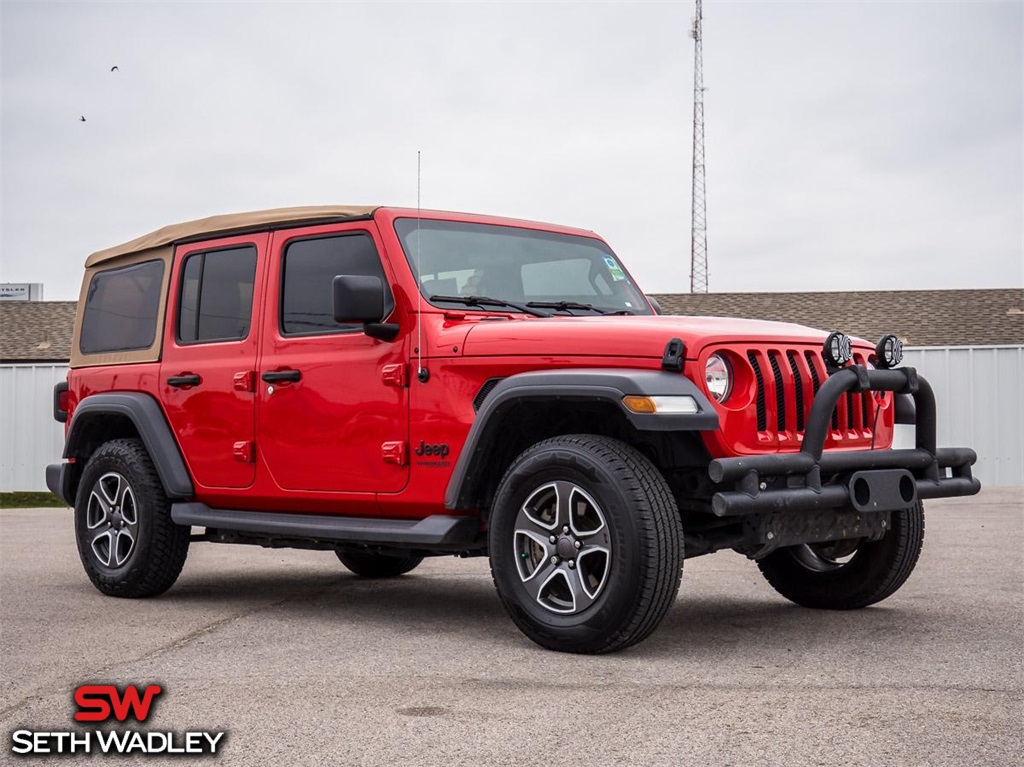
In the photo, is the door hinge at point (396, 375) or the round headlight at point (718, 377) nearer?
the round headlight at point (718, 377)

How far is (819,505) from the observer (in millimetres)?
5527

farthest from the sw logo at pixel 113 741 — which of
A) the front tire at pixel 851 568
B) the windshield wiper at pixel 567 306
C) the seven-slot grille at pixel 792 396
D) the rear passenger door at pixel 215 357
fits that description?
the front tire at pixel 851 568

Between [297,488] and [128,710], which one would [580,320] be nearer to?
[297,488]

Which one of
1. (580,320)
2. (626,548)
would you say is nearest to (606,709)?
(626,548)

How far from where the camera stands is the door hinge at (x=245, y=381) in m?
7.16

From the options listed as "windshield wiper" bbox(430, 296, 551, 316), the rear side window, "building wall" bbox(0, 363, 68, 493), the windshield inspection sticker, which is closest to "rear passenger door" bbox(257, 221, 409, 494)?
"windshield wiper" bbox(430, 296, 551, 316)

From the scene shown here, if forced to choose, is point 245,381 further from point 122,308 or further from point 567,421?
point 567,421

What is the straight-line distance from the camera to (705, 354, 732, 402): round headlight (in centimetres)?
551

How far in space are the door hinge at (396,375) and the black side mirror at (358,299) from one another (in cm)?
25

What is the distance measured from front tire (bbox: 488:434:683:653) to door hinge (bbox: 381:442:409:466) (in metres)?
0.68

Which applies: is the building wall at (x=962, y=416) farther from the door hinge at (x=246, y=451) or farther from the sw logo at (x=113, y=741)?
the sw logo at (x=113, y=741)

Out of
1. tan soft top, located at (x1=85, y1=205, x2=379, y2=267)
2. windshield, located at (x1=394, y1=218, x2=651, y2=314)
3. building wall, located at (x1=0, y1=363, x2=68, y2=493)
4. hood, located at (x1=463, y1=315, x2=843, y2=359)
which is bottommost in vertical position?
building wall, located at (x1=0, y1=363, x2=68, y2=493)

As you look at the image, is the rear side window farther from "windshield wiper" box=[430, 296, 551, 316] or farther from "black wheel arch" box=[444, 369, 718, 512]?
"black wheel arch" box=[444, 369, 718, 512]

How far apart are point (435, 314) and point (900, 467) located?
2.28m
